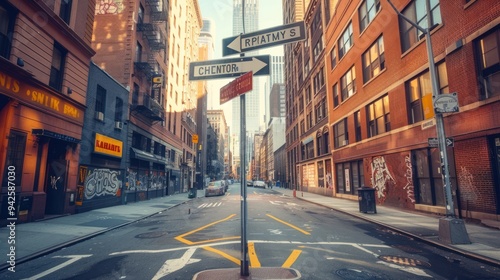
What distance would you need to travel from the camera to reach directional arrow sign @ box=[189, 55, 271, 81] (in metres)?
4.73

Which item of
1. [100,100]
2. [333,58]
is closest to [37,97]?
[100,100]

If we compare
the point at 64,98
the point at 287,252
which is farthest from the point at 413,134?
the point at 64,98

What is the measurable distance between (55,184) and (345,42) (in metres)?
24.9

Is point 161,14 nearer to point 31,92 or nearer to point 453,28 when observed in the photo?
point 31,92

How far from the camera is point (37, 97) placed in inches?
452

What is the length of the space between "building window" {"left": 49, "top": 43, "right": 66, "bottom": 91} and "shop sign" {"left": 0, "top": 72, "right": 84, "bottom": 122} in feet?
2.78

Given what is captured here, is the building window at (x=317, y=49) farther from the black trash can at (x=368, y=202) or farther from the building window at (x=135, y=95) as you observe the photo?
the black trash can at (x=368, y=202)

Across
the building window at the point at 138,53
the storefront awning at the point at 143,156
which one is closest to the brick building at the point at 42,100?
the storefront awning at the point at 143,156

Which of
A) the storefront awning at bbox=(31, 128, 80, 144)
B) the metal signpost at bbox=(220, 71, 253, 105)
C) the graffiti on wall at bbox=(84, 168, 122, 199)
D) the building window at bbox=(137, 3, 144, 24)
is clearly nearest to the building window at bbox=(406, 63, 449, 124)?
the metal signpost at bbox=(220, 71, 253, 105)

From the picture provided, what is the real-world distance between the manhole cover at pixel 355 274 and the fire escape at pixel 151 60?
19.9m

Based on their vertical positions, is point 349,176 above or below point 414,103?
below

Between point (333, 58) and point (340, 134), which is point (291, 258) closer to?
point (340, 134)

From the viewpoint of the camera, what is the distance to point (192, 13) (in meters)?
44.9

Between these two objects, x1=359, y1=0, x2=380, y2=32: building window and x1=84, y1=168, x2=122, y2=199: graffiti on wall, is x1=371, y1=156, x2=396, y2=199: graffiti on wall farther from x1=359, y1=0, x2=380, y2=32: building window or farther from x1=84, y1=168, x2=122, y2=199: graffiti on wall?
x1=84, y1=168, x2=122, y2=199: graffiti on wall
